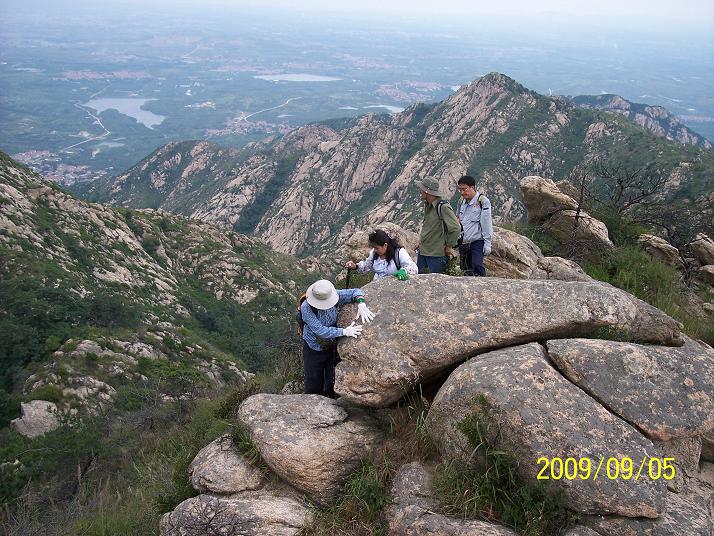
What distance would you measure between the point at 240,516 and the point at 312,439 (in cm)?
126

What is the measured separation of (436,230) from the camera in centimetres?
875

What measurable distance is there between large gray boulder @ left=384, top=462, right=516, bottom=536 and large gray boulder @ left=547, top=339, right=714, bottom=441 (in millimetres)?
2017

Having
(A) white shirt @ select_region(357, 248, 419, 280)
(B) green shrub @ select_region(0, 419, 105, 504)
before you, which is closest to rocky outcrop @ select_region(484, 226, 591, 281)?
(A) white shirt @ select_region(357, 248, 419, 280)

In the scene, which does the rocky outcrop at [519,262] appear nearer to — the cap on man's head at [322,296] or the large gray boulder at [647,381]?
the large gray boulder at [647,381]

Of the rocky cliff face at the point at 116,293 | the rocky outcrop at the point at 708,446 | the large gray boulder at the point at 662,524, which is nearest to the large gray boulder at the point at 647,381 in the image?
the large gray boulder at the point at 662,524

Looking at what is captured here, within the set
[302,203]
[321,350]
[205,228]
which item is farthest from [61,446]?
[302,203]

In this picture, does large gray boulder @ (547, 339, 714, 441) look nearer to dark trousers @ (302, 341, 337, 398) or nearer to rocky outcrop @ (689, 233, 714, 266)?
dark trousers @ (302, 341, 337, 398)

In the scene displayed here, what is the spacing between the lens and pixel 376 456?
20.0 ft

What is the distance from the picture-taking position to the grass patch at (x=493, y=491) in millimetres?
4809

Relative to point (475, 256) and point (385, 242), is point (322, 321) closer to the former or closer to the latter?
point (385, 242)

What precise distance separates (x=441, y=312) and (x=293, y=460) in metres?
2.92

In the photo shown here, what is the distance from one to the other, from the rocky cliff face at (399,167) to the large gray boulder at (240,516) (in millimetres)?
50902

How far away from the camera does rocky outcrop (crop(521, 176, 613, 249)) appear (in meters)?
13.1
